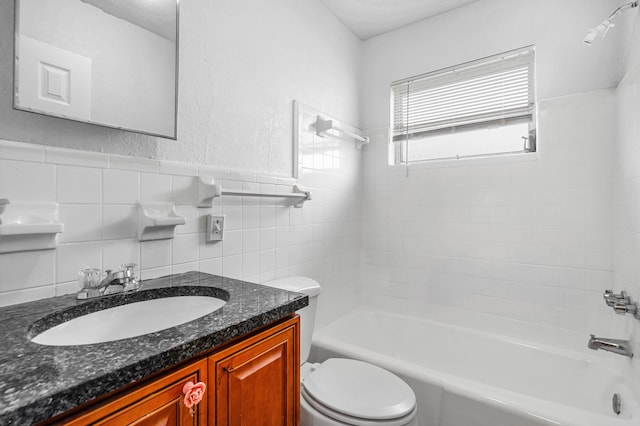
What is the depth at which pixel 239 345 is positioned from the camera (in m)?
0.74

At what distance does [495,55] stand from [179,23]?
1.90 metres

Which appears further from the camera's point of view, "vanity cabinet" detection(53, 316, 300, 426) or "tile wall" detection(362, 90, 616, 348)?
"tile wall" detection(362, 90, 616, 348)

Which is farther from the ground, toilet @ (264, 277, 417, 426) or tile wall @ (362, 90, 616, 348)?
tile wall @ (362, 90, 616, 348)

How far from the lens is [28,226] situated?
2.69 ft

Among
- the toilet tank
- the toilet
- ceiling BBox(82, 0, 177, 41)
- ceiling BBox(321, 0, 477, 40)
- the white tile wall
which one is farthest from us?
ceiling BBox(321, 0, 477, 40)

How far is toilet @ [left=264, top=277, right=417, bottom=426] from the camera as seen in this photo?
1165mm

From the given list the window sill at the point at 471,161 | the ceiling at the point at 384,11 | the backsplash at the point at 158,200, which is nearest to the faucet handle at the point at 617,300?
the window sill at the point at 471,161

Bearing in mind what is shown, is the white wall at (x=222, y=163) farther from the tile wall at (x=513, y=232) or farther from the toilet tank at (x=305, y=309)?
the tile wall at (x=513, y=232)

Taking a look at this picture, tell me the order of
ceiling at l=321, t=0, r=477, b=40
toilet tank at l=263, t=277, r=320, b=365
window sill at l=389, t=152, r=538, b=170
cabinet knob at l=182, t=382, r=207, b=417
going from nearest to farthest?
cabinet knob at l=182, t=382, r=207, b=417 → toilet tank at l=263, t=277, r=320, b=365 → window sill at l=389, t=152, r=538, b=170 → ceiling at l=321, t=0, r=477, b=40

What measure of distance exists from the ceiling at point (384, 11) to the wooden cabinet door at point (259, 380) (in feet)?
6.96

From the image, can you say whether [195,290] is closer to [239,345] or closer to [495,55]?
[239,345]

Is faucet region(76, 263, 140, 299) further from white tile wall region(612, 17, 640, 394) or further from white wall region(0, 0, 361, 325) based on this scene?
white tile wall region(612, 17, 640, 394)

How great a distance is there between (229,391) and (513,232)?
1.90 m

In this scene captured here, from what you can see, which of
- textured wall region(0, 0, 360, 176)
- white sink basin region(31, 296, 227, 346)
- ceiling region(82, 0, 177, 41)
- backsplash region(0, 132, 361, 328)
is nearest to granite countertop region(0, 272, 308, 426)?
white sink basin region(31, 296, 227, 346)
